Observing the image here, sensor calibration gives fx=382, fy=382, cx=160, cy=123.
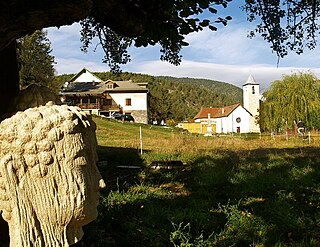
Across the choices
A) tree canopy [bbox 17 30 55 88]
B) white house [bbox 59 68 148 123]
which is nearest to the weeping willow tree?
tree canopy [bbox 17 30 55 88]

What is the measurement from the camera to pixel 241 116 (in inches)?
2660

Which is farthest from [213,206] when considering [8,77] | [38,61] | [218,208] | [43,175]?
[38,61]

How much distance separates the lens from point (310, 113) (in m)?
32.8

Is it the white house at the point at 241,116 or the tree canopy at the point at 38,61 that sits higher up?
the tree canopy at the point at 38,61

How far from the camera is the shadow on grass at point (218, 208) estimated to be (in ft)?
16.2

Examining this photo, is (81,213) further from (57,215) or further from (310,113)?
(310,113)

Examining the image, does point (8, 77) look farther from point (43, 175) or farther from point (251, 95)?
point (251, 95)

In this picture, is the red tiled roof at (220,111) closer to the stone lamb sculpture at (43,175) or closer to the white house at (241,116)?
the white house at (241,116)

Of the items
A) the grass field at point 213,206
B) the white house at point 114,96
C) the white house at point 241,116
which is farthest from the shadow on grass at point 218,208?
the white house at point 241,116

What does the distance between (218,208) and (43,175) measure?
16.0 feet

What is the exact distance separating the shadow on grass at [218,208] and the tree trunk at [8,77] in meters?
2.83

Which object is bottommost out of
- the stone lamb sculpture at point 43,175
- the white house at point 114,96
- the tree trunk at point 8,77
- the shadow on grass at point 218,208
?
the shadow on grass at point 218,208

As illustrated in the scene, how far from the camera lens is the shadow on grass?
4930 mm

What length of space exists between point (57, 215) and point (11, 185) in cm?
26
